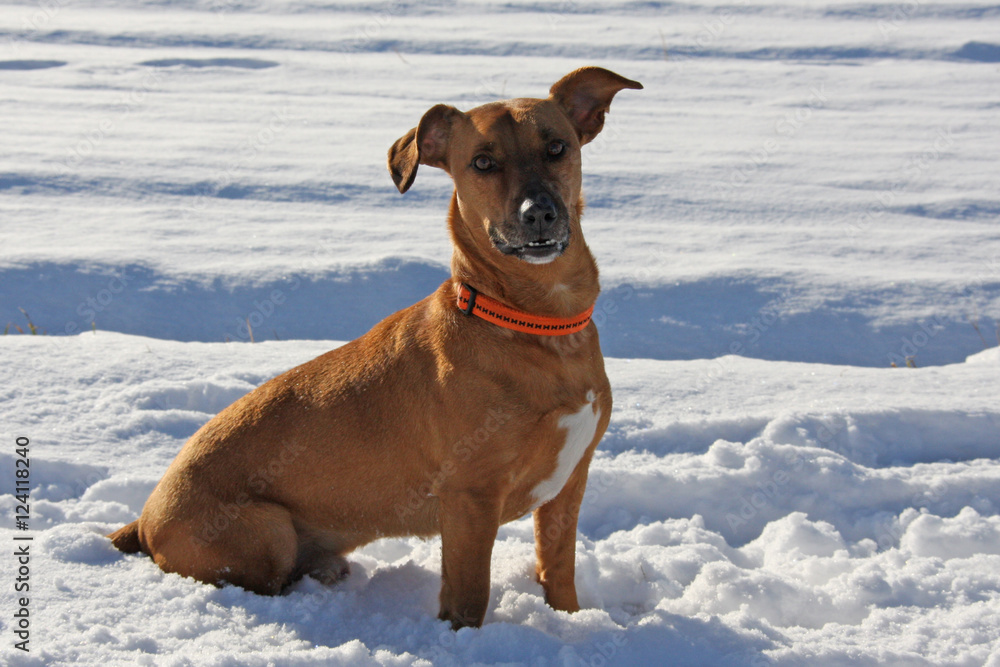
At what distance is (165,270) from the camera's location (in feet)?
19.7

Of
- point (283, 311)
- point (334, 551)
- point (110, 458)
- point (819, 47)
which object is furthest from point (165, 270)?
point (819, 47)

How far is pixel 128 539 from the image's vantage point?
3006 mm

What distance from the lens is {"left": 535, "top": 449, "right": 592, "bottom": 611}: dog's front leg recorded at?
3023mm

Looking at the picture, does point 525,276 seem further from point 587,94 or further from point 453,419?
point 587,94

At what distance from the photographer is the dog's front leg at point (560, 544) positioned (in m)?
3.02

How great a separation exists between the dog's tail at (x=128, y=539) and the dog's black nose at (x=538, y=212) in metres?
1.80

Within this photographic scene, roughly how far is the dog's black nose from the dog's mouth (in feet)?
0.16

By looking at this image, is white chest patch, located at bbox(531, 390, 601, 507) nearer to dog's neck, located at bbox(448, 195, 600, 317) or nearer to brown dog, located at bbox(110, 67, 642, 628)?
brown dog, located at bbox(110, 67, 642, 628)

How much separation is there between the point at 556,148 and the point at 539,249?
17.7 inches

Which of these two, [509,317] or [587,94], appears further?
[587,94]

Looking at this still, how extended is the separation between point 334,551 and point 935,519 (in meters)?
2.46
